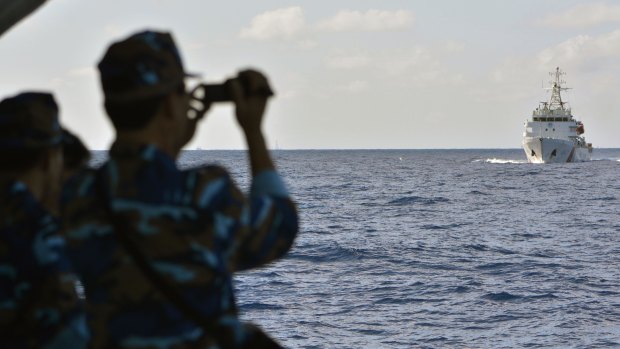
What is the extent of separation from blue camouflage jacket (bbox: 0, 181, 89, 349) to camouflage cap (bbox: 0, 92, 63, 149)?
0.24 m

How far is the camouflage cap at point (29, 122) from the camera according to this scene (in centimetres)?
245

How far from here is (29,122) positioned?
2457 mm

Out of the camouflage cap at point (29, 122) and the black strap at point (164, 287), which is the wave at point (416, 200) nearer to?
the camouflage cap at point (29, 122)

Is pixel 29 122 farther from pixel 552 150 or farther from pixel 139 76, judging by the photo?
pixel 552 150

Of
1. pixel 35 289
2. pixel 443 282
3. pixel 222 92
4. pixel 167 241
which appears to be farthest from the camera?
pixel 443 282

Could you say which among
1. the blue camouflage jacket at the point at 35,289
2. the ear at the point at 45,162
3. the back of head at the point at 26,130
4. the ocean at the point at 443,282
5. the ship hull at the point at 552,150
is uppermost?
the ship hull at the point at 552,150

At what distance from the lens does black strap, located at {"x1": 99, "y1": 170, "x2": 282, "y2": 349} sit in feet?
6.58

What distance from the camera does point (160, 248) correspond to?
2006mm

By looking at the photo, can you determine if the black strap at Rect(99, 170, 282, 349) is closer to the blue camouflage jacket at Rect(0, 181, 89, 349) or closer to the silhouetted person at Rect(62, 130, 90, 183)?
the blue camouflage jacket at Rect(0, 181, 89, 349)

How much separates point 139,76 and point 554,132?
3757 inches

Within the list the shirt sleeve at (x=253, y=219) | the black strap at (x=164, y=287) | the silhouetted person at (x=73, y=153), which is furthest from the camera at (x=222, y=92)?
the silhouetted person at (x=73, y=153)

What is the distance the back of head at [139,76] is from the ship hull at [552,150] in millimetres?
91431

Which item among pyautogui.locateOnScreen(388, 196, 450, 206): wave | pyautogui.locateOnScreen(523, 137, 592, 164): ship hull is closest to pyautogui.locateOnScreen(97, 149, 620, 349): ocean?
pyautogui.locateOnScreen(388, 196, 450, 206): wave

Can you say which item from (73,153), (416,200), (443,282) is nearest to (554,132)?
(416,200)
